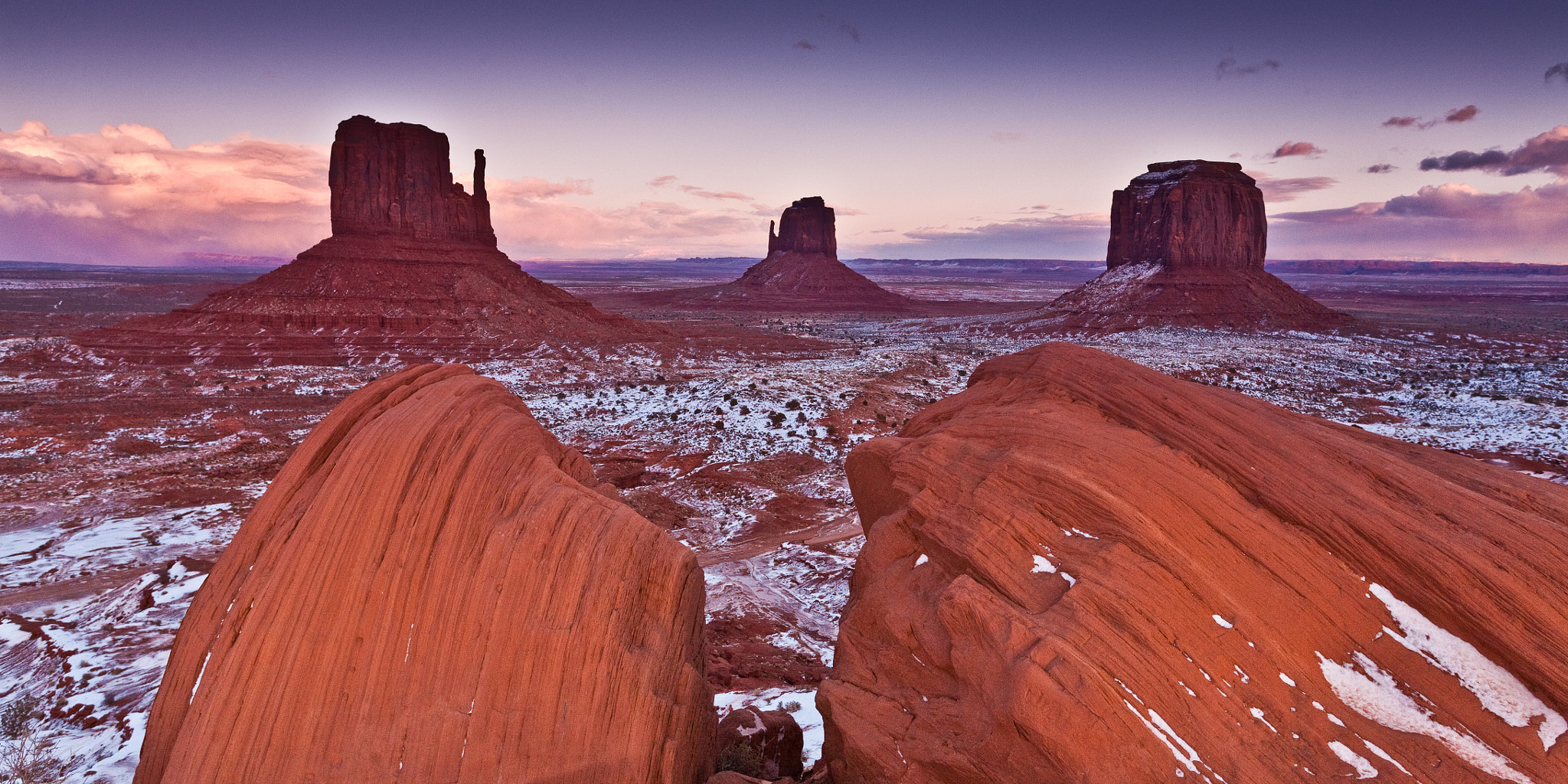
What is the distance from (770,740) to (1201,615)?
16.6 ft

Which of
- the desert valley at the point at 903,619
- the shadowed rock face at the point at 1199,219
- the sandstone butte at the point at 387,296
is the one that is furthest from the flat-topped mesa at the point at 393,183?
the shadowed rock face at the point at 1199,219

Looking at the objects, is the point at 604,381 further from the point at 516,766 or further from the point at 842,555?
the point at 516,766

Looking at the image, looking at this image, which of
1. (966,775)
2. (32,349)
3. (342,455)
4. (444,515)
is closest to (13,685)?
(342,455)

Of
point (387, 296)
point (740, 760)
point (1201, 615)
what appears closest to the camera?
point (1201, 615)

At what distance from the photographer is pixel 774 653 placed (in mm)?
13531

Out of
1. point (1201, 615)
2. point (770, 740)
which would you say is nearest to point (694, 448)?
point (770, 740)

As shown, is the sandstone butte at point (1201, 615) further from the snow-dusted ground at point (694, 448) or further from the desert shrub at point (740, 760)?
the snow-dusted ground at point (694, 448)

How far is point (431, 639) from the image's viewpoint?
6996mm

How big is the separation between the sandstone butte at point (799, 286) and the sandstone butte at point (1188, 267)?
33015 millimetres

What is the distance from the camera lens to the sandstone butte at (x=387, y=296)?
55.2 meters

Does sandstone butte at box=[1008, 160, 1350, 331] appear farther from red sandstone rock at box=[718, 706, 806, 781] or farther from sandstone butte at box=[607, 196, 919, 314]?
red sandstone rock at box=[718, 706, 806, 781]

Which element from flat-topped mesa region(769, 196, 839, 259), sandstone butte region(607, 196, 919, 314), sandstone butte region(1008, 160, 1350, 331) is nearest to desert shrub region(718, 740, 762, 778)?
sandstone butte region(1008, 160, 1350, 331)

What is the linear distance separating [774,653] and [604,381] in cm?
3609

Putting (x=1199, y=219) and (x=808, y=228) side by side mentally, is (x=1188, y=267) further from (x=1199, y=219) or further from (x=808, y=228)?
(x=808, y=228)
